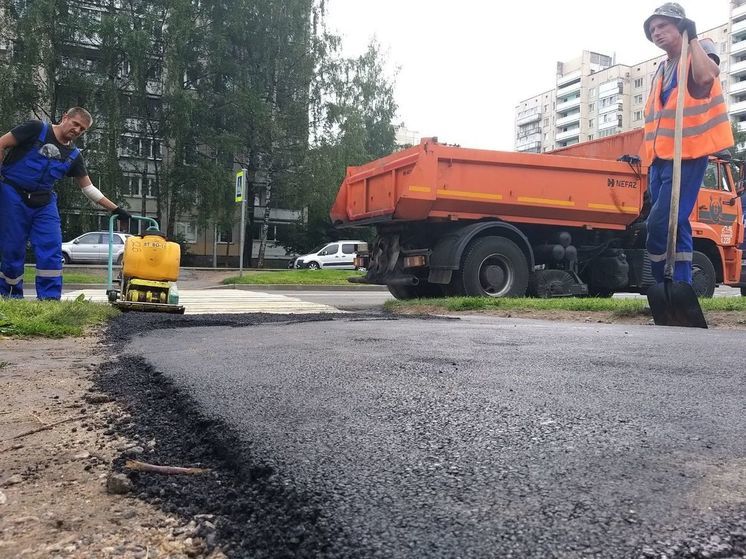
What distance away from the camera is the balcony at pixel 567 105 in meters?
95.1

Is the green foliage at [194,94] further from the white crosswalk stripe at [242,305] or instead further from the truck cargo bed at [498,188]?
the truck cargo bed at [498,188]

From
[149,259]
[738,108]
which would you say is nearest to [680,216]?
[149,259]

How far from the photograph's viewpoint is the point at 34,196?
633 cm

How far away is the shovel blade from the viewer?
260 inches

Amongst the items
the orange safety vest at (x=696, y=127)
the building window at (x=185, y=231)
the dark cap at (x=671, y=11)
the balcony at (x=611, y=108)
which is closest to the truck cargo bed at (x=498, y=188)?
the orange safety vest at (x=696, y=127)

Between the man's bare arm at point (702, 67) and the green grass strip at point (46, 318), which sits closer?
the green grass strip at point (46, 318)

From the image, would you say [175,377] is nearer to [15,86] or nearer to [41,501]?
[41,501]

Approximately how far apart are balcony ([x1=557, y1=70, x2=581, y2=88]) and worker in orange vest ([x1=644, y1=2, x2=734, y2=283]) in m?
95.5

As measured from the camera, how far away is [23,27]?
25.7 meters

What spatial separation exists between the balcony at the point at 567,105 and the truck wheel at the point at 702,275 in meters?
90.3

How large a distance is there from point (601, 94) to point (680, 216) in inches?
3585

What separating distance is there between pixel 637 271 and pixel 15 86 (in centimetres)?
2487

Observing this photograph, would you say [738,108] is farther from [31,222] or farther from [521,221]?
[31,222]

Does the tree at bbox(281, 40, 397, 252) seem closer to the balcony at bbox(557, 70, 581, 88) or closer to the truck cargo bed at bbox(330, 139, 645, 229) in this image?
the truck cargo bed at bbox(330, 139, 645, 229)
